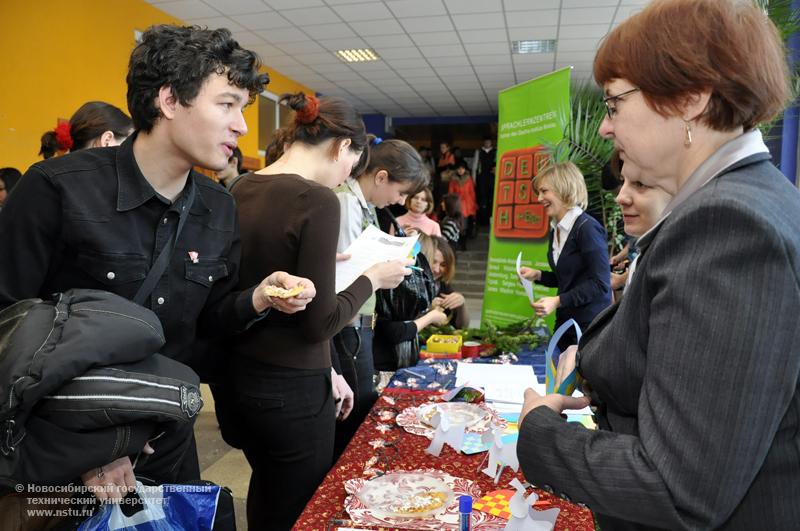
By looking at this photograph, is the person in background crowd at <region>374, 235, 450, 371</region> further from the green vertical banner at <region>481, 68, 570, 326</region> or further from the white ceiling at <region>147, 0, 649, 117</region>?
the white ceiling at <region>147, 0, 649, 117</region>

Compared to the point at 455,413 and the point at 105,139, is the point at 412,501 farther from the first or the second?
the point at 105,139

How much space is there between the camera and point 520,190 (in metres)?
4.93

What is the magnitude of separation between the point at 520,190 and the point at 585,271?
194 cm

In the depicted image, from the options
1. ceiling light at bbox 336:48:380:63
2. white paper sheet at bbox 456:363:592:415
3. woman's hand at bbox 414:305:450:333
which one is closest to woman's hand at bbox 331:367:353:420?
white paper sheet at bbox 456:363:592:415

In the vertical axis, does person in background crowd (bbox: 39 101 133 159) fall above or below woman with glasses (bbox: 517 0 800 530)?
above

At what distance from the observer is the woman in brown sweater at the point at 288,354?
4.86ft

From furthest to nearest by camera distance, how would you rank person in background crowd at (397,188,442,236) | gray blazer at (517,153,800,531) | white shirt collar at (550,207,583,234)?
person in background crowd at (397,188,442,236) → white shirt collar at (550,207,583,234) → gray blazer at (517,153,800,531)

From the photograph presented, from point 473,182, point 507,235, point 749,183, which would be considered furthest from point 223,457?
point 473,182

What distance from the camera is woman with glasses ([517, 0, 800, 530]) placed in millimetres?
607

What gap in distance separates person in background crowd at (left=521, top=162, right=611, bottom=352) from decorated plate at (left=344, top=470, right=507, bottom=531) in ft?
5.91

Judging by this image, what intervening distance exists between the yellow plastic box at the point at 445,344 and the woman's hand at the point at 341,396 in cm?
82

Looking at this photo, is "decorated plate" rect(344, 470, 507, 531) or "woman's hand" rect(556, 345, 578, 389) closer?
"woman's hand" rect(556, 345, 578, 389)

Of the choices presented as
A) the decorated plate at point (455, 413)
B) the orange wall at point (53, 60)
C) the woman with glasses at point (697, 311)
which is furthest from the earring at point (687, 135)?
the orange wall at point (53, 60)

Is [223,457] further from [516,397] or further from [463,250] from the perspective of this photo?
[463,250]
